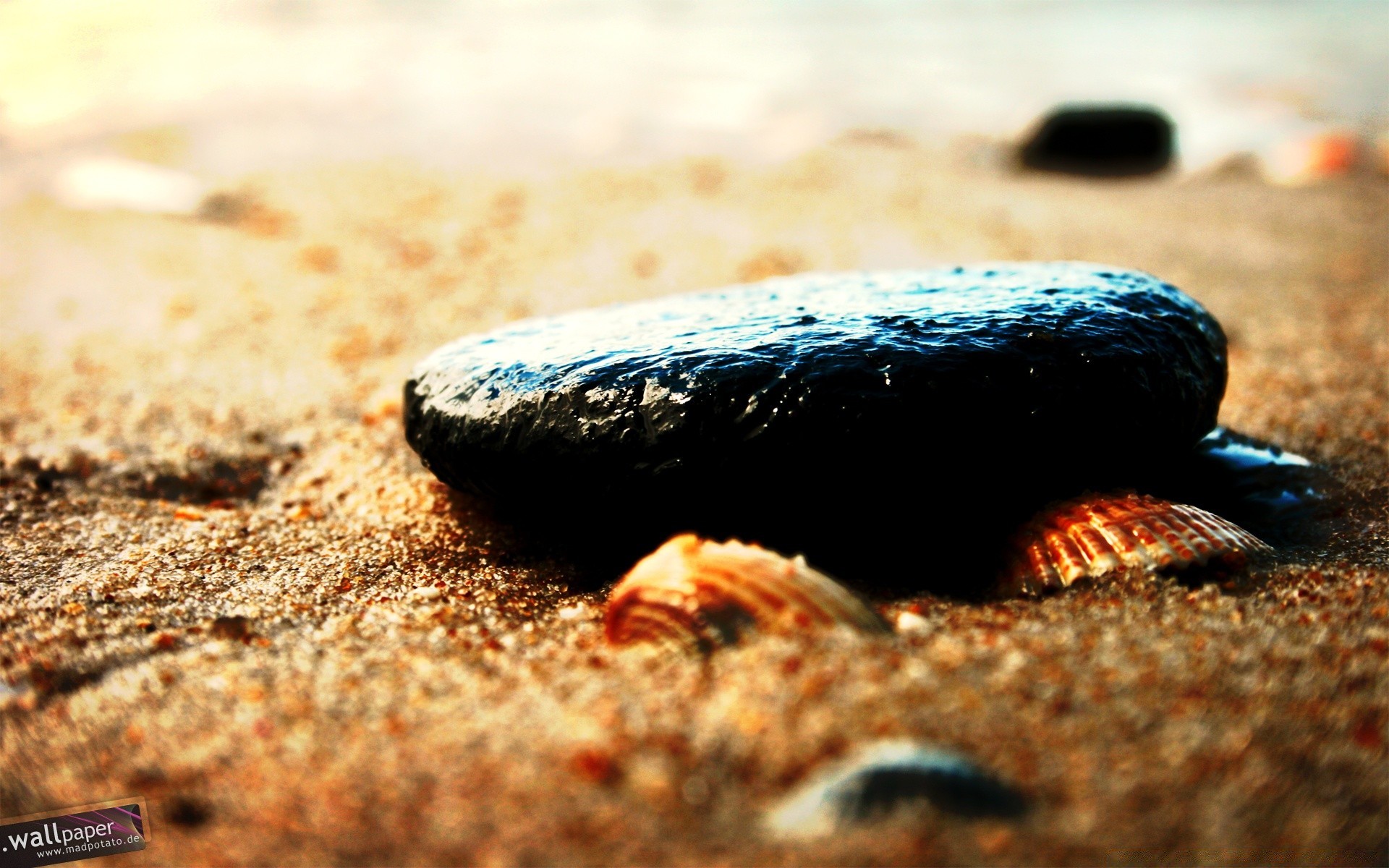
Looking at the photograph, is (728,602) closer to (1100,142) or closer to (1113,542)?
(1113,542)

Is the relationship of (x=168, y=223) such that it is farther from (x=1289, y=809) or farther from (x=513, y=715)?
(x=1289, y=809)

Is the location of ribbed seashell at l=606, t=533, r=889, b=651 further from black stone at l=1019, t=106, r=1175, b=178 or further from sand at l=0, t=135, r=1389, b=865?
black stone at l=1019, t=106, r=1175, b=178

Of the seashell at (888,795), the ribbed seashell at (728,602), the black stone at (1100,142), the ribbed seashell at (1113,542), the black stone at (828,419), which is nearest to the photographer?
the seashell at (888,795)

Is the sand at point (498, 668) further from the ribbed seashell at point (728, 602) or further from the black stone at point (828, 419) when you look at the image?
the black stone at point (828, 419)

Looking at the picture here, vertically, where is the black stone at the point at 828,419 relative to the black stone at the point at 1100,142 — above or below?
above

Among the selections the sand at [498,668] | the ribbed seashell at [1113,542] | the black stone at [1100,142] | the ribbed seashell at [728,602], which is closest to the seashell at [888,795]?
the sand at [498,668]

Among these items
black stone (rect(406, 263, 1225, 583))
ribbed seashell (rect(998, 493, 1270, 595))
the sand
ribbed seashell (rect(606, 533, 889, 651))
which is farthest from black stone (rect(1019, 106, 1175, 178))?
ribbed seashell (rect(606, 533, 889, 651))
